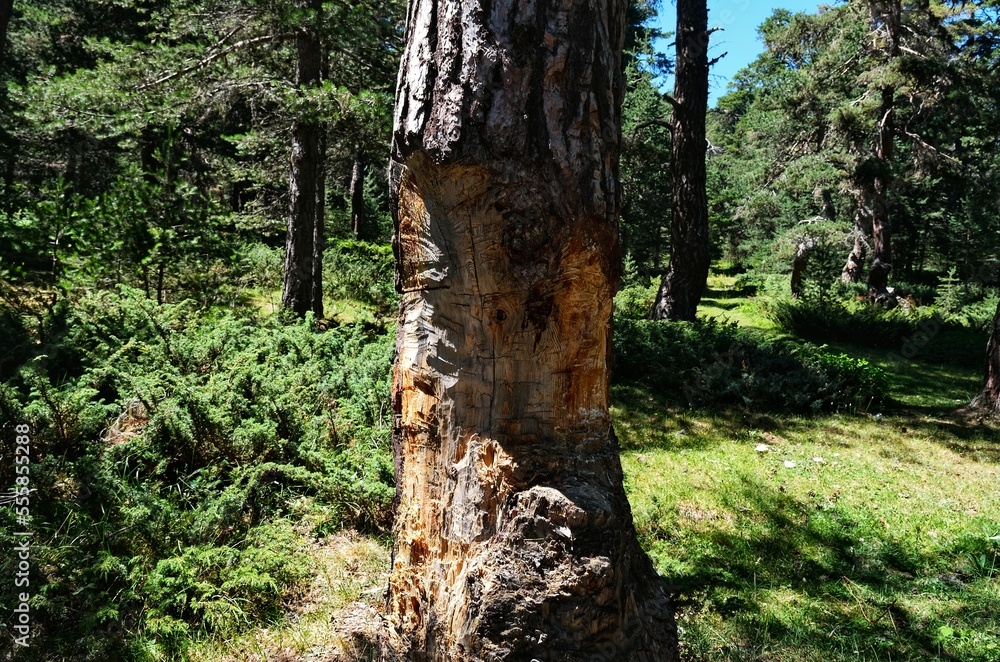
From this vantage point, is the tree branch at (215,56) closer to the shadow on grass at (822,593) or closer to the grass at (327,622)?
the grass at (327,622)

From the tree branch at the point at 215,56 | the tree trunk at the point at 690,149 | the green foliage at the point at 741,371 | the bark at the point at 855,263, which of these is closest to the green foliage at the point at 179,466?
the tree branch at the point at 215,56

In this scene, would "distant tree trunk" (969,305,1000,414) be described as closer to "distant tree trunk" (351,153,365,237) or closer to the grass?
the grass

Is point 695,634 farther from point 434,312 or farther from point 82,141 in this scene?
point 82,141

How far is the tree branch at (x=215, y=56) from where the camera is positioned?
732 cm

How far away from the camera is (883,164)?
1509 centimetres

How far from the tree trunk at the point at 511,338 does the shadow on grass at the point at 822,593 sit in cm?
103

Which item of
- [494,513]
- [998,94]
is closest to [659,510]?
[494,513]

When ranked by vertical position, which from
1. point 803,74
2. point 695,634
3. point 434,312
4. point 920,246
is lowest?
point 695,634

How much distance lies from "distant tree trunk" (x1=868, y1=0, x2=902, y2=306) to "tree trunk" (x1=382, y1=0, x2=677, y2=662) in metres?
16.2

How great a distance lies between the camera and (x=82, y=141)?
48.5 ft

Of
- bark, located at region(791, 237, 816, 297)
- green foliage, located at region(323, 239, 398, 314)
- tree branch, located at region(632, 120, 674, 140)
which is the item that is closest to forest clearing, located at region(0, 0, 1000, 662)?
tree branch, located at region(632, 120, 674, 140)

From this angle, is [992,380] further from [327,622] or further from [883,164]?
[883,164]

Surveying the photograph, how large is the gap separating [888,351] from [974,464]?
25.8ft

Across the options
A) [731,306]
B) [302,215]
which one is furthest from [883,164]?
[302,215]
